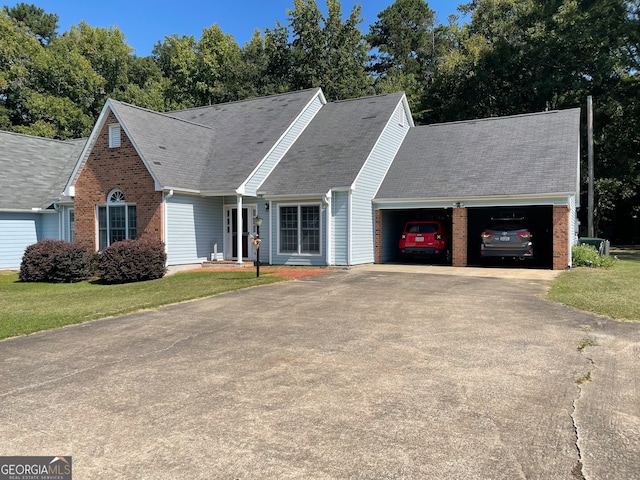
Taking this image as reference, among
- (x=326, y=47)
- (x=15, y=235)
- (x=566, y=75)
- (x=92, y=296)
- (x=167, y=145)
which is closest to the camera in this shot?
(x=92, y=296)

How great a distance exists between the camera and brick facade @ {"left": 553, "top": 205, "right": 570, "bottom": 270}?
16.1m

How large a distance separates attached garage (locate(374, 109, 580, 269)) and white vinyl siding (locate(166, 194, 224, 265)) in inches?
262

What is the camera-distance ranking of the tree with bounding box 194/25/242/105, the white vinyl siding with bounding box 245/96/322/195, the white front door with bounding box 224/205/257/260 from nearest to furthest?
the white vinyl siding with bounding box 245/96/322/195 → the white front door with bounding box 224/205/257/260 → the tree with bounding box 194/25/242/105

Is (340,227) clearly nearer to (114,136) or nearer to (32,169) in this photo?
(114,136)

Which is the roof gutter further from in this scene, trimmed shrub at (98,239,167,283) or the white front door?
trimmed shrub at (98,239,167,283)

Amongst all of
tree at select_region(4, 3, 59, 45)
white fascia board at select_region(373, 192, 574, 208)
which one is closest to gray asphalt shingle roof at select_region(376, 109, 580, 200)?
white fascia board at select_region(373, 192, 574, 208)

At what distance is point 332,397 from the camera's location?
4719 millimetres

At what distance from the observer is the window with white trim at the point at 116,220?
58.8ft

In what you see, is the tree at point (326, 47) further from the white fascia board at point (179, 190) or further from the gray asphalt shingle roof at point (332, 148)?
the white fascia board at point (179, 190)

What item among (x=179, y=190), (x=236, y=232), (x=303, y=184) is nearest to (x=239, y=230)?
(x=236, y=232)

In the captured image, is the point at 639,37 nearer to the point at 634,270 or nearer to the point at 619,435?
the point at 634,270

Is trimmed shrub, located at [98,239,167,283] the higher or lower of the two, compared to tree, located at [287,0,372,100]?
lower

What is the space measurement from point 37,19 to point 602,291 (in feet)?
201

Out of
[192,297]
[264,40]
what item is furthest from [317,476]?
[264,40]
